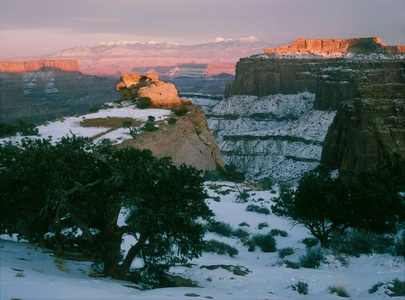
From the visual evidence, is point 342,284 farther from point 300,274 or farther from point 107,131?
point 107,131

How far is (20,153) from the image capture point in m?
11.3

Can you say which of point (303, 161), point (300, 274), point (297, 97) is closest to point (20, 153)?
point (300, 274)

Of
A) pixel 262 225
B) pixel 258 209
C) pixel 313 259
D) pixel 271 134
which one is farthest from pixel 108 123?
pixel 271 134

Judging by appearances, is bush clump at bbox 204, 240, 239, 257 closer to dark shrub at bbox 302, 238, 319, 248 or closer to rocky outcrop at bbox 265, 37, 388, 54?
dark shrub at bbox 302, 238, 319, 248

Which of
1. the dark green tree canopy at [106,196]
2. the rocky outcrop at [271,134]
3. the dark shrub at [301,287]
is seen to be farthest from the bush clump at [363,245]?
the rocky outcrop at [271,134]

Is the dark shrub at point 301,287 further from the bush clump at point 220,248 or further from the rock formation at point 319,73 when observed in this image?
the rock formation at point 319,73

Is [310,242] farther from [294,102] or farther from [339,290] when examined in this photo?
[294,102]

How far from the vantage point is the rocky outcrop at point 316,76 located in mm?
116062

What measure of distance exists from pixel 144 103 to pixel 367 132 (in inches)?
1242

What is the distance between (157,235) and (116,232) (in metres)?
1.30

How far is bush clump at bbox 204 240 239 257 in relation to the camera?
52.7 feet

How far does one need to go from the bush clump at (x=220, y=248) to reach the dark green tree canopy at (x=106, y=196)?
511 centimetres

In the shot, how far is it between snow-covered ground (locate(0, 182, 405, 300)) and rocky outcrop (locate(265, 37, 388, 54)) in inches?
7135

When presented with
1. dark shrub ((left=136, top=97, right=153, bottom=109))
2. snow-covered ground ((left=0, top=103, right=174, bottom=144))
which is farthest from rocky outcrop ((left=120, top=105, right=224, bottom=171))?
dark shrub ((left=136, top=97, right=153, bottom=109))
